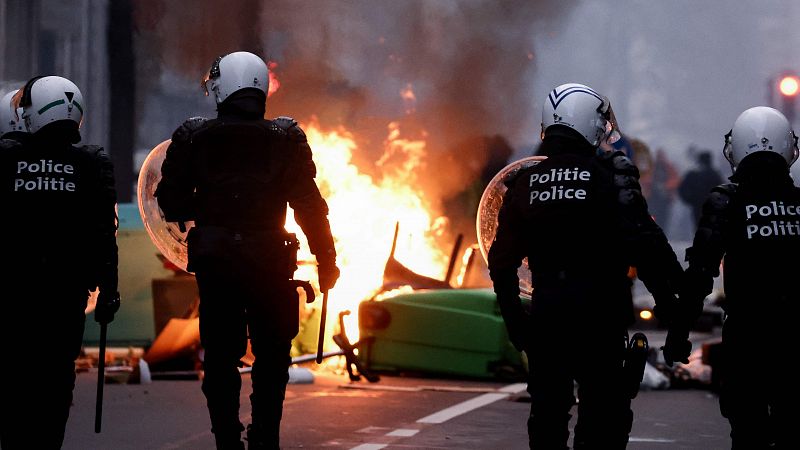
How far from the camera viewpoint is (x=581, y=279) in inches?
277

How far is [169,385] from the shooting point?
1429cm

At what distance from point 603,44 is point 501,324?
43.3 feet

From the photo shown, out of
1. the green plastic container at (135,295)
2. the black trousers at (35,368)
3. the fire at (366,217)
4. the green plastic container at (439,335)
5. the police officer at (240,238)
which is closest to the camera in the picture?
the black trousers at (35,368)

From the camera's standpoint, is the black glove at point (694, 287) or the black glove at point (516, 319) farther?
the black glove at point (694, 287)

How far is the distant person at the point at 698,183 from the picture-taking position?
1040 inches

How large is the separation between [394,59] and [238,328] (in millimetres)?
15337

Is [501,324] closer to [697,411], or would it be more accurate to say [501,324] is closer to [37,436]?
[697,411]

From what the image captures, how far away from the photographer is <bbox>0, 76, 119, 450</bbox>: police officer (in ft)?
24.8

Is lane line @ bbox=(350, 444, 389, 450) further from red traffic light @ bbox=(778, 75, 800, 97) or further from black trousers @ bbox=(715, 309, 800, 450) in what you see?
red traffic light @ bbox=(778, 75, 800, 97)

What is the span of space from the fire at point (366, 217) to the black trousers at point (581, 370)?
957 cm

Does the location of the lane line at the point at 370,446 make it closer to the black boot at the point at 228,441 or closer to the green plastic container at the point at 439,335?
the black boot at the point at 228,441

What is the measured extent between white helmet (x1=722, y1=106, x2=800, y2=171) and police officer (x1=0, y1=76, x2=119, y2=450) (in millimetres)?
2601

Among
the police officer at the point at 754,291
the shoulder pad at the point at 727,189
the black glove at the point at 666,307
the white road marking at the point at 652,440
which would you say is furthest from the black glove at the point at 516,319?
the white road marking at the point at 652,440

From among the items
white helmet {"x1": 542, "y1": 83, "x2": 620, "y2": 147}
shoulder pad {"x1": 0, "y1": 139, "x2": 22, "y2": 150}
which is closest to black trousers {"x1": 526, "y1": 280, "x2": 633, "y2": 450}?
white helmet {"x1": 542, "y1": 83, "x2": 620, "y2": 147}
